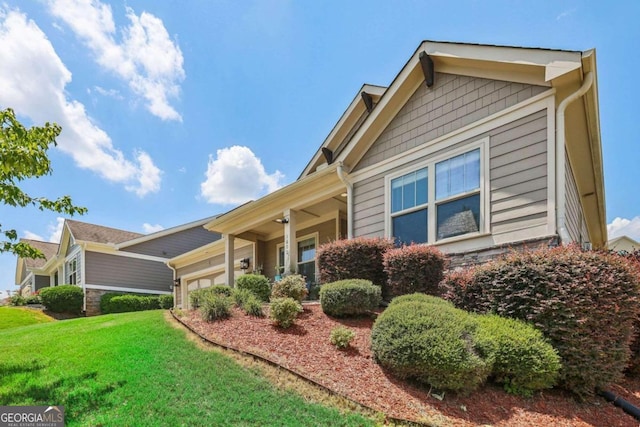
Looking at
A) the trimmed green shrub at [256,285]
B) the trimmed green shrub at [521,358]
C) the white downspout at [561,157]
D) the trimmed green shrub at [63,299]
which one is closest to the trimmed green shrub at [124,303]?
the trimmed green shrub at [63,299]

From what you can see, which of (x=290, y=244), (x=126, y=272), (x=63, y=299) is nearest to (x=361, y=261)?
(x=290, y=244)

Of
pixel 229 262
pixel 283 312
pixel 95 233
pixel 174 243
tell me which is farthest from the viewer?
pixel 174 243

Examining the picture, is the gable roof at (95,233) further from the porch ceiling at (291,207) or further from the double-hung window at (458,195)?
the double-hung window at (458,195)

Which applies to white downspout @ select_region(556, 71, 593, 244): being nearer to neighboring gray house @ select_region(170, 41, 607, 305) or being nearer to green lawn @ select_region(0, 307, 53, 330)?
neighboring gray house @ select_region(170, 41, 607, 305)

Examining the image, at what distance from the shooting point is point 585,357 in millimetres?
4520

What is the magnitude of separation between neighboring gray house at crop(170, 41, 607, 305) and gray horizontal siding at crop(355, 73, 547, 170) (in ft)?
0.08

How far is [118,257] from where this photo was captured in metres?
20.8

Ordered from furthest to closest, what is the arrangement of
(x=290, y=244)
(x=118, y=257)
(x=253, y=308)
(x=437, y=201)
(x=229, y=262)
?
(x=118, y=257)
(x=229, y=262)
(x=290, y=244)
(x=437, y=201)
(x=253, y=308)

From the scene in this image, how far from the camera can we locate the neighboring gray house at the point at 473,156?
6.26 metres

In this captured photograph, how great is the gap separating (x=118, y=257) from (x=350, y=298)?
18.7 metres

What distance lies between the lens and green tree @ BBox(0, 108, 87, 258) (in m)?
4.78

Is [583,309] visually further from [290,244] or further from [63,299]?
[63,299]

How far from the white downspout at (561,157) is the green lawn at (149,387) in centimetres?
468

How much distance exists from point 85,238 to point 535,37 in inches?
901
